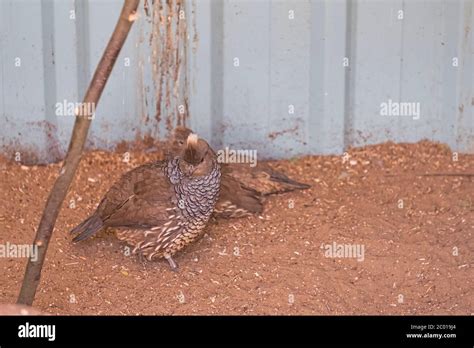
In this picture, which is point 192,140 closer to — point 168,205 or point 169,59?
point 168,205

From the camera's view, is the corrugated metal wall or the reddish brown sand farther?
the corrugated metal wall

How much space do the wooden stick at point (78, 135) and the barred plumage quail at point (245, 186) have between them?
1534 mm

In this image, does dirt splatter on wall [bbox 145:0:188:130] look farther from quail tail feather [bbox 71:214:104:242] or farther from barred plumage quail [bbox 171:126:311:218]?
quail tail feather [bbox 71:214:104:242]

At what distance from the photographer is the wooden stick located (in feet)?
12.1

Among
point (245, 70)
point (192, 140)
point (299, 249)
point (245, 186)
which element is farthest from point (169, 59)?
point (299, 249)

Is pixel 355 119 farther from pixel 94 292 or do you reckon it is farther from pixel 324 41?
pixel 94 292

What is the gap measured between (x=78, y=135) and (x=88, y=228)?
4.51 ft

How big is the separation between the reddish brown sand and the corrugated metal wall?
22 cm

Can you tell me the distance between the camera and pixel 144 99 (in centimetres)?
606

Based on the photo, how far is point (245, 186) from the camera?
18.6ft

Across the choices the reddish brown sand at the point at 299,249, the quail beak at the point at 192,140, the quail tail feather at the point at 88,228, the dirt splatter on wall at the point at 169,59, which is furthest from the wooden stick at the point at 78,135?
the dirt splatter on wall at the point at 169,59

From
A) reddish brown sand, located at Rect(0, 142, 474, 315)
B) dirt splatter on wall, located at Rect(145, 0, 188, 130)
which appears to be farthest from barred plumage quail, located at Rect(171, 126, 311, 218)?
dirt splatter on wall, located at Rect(145, 0, 188, 130)

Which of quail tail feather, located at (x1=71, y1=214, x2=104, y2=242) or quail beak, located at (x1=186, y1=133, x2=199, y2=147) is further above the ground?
quail beak, located at (x1=186, y1=133, x2=199, y2=147)

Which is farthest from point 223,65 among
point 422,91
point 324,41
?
point 422,91
